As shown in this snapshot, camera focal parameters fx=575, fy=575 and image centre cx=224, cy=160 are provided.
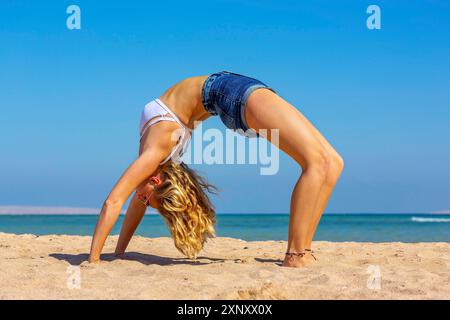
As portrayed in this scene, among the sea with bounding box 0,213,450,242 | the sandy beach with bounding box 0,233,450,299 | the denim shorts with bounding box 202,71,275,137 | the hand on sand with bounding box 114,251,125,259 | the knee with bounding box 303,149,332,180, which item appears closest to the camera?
the sandy beach with bounding box 0,233,450,299

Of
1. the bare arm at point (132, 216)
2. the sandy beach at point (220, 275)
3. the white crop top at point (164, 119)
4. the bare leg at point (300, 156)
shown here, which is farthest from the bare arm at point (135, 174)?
the bare leg at point (300, 156)

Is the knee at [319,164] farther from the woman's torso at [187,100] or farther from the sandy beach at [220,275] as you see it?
the woman's torso at [187,100]

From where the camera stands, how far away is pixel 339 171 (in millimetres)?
3984

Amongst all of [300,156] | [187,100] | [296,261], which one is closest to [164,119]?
[187,100]

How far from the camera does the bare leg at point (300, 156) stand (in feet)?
12.8

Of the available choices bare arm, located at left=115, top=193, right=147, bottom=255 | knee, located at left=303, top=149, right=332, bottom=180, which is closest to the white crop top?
bare arm, located at left=115, top=193, right=147, bottom=255

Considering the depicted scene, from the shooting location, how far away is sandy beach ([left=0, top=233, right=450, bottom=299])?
9.68 ft

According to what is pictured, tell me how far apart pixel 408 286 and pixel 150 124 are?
2.12 m

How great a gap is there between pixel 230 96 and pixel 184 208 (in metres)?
0.88

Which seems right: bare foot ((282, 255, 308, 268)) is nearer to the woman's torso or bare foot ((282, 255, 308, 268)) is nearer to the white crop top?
the white crop top

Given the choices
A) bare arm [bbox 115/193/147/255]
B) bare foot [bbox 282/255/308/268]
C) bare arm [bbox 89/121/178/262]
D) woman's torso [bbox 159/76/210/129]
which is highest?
woman's torso [bbox 159/76/210/129]

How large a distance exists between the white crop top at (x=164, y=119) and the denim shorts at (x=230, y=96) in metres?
0.25

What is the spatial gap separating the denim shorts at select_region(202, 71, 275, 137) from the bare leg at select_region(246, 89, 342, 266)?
8cm
